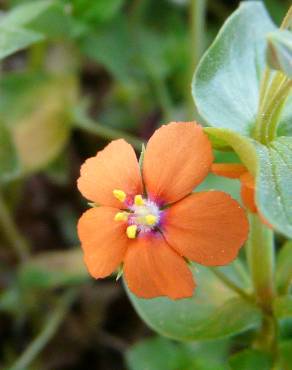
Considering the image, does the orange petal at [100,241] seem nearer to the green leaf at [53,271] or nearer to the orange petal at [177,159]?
the orange petal at [177,159]

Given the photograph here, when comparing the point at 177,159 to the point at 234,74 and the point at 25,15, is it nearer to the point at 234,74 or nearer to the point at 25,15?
the point at 234,74

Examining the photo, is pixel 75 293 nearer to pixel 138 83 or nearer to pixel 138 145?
pixel 138 145

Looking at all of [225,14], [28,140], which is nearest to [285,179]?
[28,140]

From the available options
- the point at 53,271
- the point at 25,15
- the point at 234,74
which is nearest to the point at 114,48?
the point at 25,15

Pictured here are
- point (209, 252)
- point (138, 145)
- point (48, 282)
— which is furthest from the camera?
point (138, 145)

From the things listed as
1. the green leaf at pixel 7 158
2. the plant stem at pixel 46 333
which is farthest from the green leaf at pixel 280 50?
the plant stem at pixel 46 333

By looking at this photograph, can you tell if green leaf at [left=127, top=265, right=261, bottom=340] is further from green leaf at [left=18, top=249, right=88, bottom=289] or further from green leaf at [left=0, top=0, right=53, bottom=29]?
green leaf at [left=0, top=0, right=53, bottom=29]
